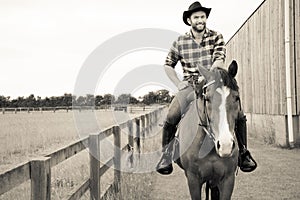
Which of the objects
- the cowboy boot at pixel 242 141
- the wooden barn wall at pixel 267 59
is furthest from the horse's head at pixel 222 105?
the wooden barn wall at pixel 267 59

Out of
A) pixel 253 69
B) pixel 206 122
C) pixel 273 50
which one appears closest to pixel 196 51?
pixel 206 122

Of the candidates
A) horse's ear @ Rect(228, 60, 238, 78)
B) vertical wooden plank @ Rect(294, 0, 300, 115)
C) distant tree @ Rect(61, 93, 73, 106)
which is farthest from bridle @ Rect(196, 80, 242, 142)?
distant tree @ Rect(61, 93, 73, 106)

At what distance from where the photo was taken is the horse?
3.53 metres

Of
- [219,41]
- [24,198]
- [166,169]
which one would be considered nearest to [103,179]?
[24,198]

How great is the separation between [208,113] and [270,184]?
4363mm

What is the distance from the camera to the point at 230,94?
367 cm

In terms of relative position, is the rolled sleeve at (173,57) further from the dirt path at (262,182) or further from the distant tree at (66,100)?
the distant tree at (66,100)

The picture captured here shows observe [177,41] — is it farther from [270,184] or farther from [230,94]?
[270,184]

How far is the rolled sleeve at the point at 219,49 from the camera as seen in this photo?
4.89 meters

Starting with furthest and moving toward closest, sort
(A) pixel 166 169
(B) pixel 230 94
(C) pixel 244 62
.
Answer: (C) pixel 244 62 → (A) pixel 166 169 → (B) pixel 230 94

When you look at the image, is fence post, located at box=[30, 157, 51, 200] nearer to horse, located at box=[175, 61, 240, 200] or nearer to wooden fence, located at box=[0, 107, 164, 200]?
wooden fence, located at box=[0, 107, 164, 200]

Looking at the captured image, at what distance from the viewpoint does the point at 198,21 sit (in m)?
5.07

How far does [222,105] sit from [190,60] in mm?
1733

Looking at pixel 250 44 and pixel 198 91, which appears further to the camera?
pixel 250 44
